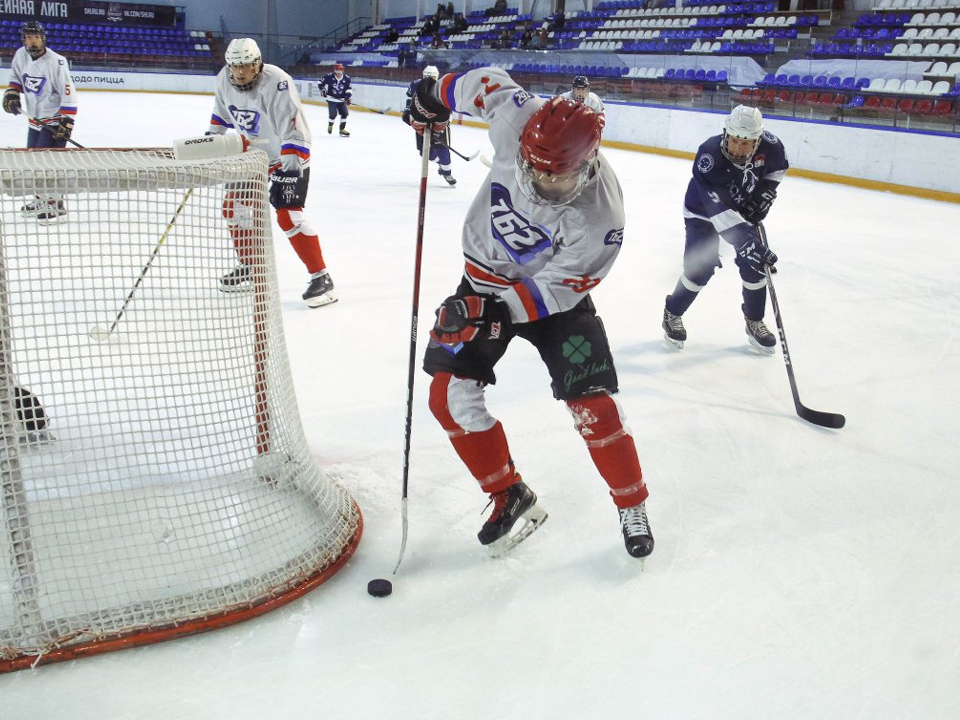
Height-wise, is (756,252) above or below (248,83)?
below

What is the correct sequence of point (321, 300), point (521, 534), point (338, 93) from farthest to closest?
point (338, 93)
point (321, 300)
point (521, 534)

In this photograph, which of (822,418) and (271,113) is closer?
(822,418)

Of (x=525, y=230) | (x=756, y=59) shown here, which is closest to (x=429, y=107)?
(x=525, y=230)

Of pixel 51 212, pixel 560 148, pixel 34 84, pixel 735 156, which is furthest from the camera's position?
pixel 34 84

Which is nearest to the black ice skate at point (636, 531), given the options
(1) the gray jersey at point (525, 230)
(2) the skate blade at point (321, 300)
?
(1) the gray jersey at point (525, 230)

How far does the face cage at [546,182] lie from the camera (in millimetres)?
1648

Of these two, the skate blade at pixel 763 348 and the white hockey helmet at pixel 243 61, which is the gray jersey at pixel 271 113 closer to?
the white hockey helmet at pixel 243 61

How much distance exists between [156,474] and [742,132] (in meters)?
2.41

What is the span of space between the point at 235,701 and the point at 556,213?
1129 mm

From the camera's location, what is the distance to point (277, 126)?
3854 mm

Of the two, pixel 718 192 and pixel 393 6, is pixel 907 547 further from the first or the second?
pixel 393 6

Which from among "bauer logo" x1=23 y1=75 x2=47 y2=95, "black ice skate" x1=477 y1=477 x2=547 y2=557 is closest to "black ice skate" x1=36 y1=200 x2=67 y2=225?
"black ice skate" x1=477 y1=477 x2=547 y2=557

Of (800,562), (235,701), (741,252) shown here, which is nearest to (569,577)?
(800,562)

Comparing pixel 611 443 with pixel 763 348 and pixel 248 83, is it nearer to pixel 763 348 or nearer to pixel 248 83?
pixel 763 348
